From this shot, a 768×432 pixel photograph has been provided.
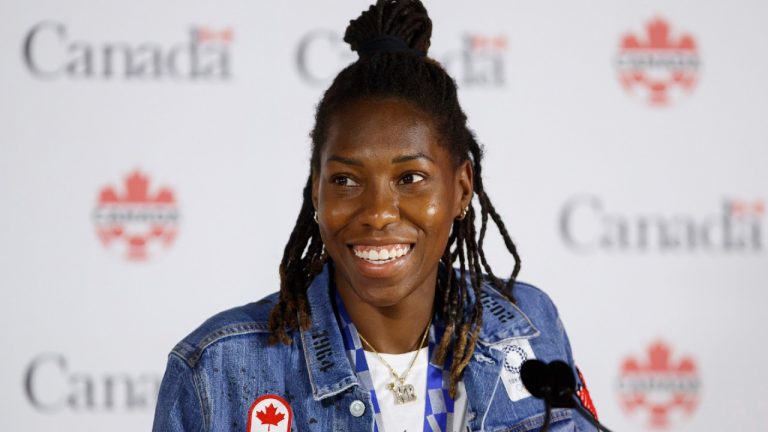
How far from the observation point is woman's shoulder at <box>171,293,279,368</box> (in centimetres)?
152

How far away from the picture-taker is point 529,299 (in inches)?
69.1

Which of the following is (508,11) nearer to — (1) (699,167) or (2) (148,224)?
(1) (699,167)

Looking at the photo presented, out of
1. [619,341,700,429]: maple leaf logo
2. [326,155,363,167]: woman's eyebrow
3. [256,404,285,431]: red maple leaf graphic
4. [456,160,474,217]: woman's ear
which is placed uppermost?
[326,155,363,167]: woman's eyebrow

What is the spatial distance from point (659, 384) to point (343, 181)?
147cm

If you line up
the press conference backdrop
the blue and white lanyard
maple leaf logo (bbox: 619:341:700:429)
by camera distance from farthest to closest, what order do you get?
maple leaf logo (bbox: 619:341:700:429)
the press conference backdrop
the blue and white lanyard

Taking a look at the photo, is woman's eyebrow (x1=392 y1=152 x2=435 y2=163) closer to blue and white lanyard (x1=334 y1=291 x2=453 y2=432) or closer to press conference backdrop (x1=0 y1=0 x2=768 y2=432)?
blue and white lanyard (x1=334 y1=291 x2=453 y2=432)

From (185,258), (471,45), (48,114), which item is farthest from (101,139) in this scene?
(471,45)

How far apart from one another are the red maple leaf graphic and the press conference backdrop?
3.43 ft

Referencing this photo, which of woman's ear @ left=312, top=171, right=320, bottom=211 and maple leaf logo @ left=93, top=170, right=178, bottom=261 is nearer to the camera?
woman's ear @ left=312, top=171, right=320, bottom=211

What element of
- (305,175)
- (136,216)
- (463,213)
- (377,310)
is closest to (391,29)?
(463,213)

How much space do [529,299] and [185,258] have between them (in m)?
1.08

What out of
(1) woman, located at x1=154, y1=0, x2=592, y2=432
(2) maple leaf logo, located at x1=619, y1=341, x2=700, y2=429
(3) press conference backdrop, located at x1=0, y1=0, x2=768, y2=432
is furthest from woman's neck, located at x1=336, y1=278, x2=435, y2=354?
(2) maple leaf logo, located at x1=619, y1=341, x2=700, y2=429

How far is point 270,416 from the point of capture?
151 cm

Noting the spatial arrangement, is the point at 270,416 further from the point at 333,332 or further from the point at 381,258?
the point at 381,258
